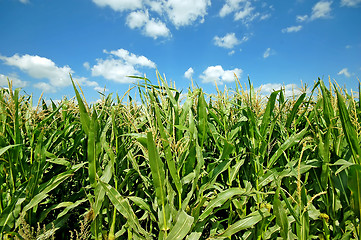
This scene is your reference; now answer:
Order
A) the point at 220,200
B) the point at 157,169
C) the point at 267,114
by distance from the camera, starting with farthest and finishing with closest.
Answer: the point at 267,114 < the point at 220,200 < the point at 157,169

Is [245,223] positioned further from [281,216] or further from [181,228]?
[181,228]

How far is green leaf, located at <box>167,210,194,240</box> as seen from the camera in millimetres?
1395

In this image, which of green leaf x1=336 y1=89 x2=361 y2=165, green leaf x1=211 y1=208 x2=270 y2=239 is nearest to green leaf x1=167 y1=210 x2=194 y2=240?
green leaf x1=211 y1=208 x2=270 y2=239

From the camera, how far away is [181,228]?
4.60ft

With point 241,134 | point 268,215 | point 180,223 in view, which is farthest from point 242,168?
point 180,223

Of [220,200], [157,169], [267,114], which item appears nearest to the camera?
[157,169]

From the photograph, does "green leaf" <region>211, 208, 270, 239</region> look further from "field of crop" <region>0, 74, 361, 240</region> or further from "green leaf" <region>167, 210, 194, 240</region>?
"green leaf" <region>167, 210, 194, 240</region>

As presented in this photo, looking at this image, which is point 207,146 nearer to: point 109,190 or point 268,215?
point 268,215

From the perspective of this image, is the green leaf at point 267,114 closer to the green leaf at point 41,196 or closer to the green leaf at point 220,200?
the green leaf at point 220,200

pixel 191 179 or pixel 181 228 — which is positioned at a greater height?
pixel 191 179

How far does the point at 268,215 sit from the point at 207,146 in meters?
0.81

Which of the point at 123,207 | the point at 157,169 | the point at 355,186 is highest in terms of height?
the point at 157,169

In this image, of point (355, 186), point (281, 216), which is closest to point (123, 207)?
point (281, 216)

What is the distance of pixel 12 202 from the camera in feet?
5.32
